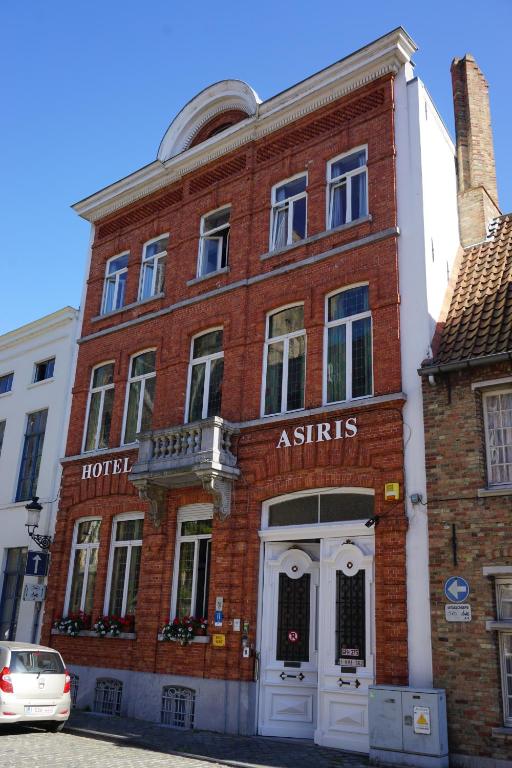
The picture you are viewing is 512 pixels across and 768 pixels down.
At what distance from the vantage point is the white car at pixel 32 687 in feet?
38.4

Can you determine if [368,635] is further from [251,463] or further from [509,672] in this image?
[251,463]

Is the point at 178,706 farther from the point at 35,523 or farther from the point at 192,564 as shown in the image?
the point at 35,523

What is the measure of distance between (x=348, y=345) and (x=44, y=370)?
11.1 metres

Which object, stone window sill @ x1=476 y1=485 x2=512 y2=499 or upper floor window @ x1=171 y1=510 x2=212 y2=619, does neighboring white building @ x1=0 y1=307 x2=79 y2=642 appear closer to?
upper floor window @ x1=171 y1=510 x2=212 y2=619

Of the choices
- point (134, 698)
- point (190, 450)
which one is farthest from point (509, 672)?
point (134, 698)

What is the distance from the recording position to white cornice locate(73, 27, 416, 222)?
14.6m

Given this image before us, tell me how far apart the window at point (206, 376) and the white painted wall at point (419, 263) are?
4707 millimetres

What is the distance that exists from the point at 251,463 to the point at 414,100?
26.4 ft

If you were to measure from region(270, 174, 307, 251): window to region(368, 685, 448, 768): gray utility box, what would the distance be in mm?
9354

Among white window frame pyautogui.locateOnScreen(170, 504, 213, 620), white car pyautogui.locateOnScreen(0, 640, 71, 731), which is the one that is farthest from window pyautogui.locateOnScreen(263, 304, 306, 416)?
white car pyautogui.locateOnScreen(0, 640, 71, 731)

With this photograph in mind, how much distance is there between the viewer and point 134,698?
1448 cm

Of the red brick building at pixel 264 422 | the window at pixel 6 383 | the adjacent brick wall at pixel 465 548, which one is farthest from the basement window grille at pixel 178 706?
the window at pixel 6 383

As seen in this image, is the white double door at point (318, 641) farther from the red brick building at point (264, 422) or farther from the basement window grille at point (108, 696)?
the basement window grille at point (108, 696)

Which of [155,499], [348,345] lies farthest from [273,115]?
[155,499]
